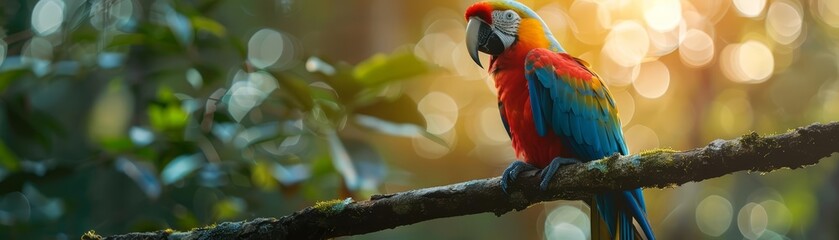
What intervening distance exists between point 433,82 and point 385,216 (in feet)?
27.9

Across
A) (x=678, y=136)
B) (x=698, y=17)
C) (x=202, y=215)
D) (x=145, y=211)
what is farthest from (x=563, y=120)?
(x=698, y=17)

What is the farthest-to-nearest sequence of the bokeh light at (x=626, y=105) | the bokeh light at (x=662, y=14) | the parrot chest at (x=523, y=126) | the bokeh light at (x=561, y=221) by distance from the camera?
the bokeh light at (x=561, y=221) < the bokeh light at (x=626, y=105) < the bokeh light at (x=662, y=14) < the parrot chest at (x=523, y=126)

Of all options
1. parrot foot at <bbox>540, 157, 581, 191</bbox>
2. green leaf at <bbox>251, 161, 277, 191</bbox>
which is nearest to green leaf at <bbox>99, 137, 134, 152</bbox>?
green leaf at <bbox>251, 161, 277, 191</bbox>

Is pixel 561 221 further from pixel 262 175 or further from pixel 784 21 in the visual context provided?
pixel 262 175

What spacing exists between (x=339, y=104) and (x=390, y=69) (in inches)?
8.6

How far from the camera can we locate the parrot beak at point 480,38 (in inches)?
82.0

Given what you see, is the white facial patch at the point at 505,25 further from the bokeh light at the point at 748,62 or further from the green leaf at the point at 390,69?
the bokeh light at the point at 748,62

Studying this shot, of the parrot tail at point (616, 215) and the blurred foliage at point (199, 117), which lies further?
the blurred foliage at point (199, 117)

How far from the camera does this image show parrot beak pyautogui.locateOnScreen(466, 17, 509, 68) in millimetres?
2084

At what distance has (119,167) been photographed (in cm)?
296

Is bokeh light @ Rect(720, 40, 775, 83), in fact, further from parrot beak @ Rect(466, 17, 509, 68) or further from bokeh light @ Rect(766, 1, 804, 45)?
parrot beak @ Rect(466, 17, 509, 68)

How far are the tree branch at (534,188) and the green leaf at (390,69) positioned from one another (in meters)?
0.88

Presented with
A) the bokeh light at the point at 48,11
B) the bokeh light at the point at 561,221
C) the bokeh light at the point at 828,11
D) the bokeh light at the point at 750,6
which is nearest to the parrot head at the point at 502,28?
the bokeh light at the point at 48,11

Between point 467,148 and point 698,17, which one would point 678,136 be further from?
point 467,148
